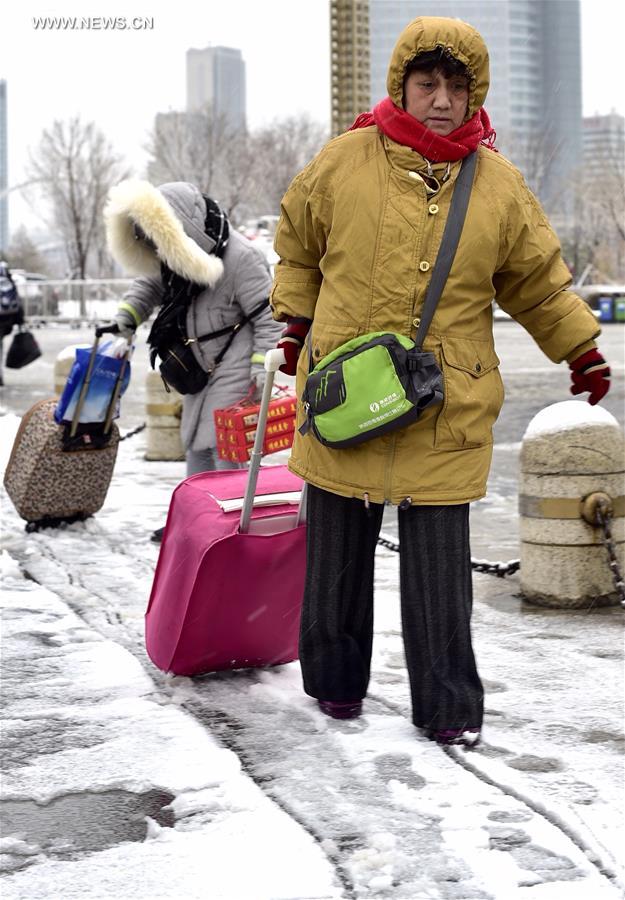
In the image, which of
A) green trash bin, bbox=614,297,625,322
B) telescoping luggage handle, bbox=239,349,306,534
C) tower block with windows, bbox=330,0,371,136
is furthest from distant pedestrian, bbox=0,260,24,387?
tower block with windows, bbox=330,0,371,136

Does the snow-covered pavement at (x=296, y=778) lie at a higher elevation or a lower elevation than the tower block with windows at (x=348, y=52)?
lower

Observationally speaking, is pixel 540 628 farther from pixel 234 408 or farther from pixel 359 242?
pixel 359 242

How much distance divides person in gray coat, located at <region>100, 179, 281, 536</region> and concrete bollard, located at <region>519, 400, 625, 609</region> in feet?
4.12

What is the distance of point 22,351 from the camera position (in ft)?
40.9

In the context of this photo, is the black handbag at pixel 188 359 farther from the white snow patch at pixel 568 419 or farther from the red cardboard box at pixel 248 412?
the white snow patch at pixel 568 419

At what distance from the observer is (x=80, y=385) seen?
22.2 ft

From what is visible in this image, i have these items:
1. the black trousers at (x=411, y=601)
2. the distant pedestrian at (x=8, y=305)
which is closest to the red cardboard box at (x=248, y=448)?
the black trousers at (x=411, y=601)

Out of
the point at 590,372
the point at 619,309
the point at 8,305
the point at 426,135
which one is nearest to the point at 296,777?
the point at 590,372

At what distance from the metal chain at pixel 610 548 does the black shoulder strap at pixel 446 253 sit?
6.16 feet

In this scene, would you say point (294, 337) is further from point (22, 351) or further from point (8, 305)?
point (8, 305)

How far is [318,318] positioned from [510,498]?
16.1ft

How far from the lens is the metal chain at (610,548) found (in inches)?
201

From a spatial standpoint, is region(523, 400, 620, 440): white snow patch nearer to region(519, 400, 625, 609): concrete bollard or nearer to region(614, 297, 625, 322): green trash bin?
region(519, 400, 625, 609): concrete bollard

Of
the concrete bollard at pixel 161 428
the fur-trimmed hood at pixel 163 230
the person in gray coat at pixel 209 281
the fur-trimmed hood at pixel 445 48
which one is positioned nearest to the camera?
the fur-trimmed hood at pixel 445 48
